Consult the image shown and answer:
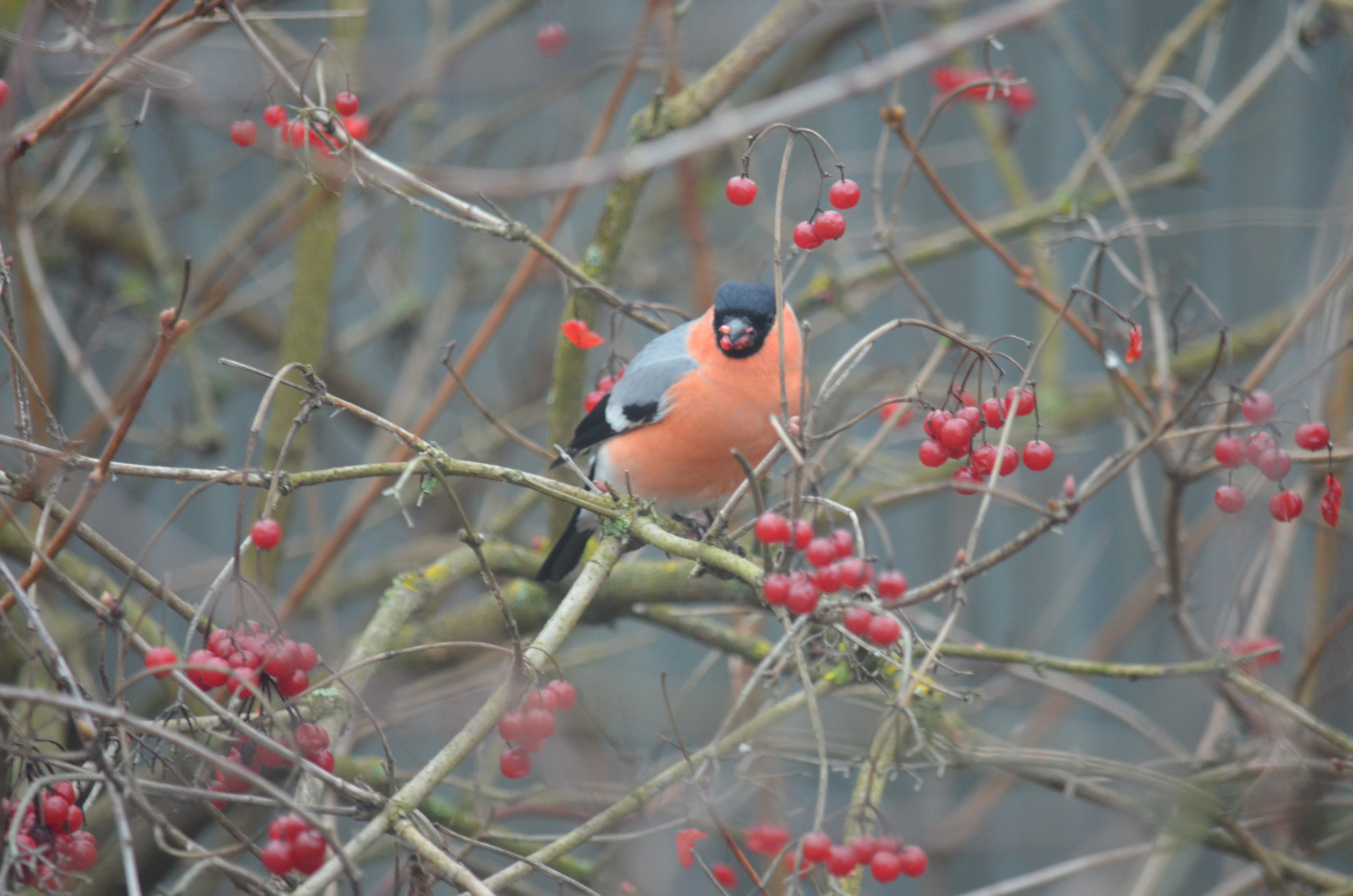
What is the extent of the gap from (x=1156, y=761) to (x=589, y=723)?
56.1 inches

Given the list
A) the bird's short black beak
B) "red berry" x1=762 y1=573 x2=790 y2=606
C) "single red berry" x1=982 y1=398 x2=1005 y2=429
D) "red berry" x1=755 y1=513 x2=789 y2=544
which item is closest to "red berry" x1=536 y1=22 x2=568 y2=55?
the bird's short black beak

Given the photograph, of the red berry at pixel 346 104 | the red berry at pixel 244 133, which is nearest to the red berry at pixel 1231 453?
the red berry at pixel 346 104

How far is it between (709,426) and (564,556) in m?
0.50

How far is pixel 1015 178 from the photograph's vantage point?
12.2 feet

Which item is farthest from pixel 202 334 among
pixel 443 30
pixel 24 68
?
pixel 24 68

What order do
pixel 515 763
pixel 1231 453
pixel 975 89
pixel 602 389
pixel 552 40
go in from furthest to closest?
1. pixel 975 89
2. pixel 552 40
3. pixel 602 389
4. pixel 1231 453
5. pixel 515 763

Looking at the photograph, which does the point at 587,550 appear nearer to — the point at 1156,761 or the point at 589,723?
→ the point at 589,723

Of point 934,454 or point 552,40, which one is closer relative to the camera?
point 934,454

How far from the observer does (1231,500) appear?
1.80 metres

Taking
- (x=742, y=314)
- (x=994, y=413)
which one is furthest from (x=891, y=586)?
(x=742, y=314)

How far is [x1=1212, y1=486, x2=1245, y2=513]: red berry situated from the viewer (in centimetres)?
179

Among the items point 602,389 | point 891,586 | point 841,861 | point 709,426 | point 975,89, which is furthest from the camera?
point 975,89

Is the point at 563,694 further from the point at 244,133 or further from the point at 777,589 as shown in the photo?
the point at 244,133

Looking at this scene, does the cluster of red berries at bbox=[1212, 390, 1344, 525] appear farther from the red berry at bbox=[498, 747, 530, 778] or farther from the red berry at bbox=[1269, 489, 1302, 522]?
the red berry at bbox=[498, 747, 530, 778]
